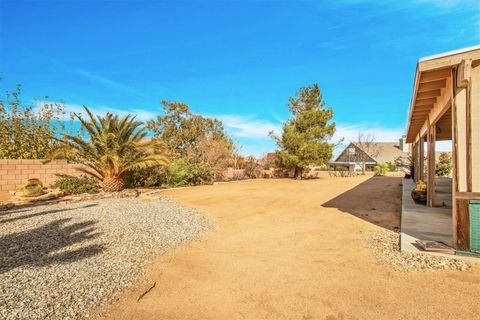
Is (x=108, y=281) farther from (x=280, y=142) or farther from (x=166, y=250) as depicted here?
(x=280, y=142)

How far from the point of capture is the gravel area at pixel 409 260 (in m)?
4.12

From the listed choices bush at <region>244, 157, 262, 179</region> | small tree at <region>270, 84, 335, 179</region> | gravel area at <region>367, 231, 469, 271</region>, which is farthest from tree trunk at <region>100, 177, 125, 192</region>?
small tree at <region>270, 84, 335, 179</region>

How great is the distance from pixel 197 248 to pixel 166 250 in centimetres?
59

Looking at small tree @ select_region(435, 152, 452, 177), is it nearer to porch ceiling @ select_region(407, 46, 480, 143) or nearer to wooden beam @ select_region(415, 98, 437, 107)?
porch ceiling @ select_region(407, 46, 480, 143)

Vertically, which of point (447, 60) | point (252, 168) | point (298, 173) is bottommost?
point (298, 173)

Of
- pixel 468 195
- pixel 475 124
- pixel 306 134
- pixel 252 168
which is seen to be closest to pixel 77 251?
pixel 468 195

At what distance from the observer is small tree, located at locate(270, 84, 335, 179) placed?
2377 cm

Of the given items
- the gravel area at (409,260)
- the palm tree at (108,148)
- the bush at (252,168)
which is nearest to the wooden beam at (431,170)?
the gravel area at (409,260)

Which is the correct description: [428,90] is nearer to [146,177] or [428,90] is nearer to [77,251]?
[77,251]

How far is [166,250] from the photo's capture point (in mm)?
5320

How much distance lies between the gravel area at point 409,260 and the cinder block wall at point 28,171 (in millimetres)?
13344

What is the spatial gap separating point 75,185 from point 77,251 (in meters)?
9.11

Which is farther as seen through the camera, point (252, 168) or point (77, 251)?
point (252, 168)

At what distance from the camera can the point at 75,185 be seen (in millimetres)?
12758
